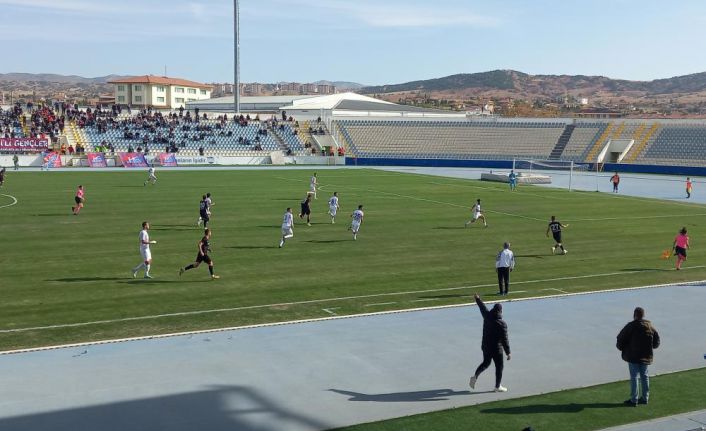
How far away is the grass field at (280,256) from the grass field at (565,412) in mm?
6770

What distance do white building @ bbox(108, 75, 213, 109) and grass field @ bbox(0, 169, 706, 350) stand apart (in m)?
98.4

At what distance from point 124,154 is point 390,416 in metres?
65.9

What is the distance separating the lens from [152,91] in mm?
142375

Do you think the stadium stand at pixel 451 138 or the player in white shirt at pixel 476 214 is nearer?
the player in white shirt at pixel 476 214

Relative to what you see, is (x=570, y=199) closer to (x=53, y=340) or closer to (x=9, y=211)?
(x=9, y=211)

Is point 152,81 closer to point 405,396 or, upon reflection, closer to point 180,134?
point 180,134

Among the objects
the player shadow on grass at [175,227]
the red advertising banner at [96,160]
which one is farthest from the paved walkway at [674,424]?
the red advertising banner at [96,160]

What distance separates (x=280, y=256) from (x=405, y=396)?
13.9m

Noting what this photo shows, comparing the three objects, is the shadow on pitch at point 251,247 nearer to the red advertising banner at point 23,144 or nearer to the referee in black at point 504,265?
the referee in black at point 504,265

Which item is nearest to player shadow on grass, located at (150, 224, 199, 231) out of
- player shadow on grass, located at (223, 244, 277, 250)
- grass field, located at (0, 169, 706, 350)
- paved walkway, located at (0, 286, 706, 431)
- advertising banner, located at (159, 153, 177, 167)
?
grass field, located at (0, 169, 706, 350)

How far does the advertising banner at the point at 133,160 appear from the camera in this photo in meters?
71.8

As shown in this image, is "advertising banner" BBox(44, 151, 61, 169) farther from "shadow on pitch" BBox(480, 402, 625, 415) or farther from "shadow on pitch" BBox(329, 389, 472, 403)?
→ "shadow on pitch" BBox(480, 402, 625, 415)

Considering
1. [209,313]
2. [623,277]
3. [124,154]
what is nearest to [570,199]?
[623,277]

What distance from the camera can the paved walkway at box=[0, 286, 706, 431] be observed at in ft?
36.8
